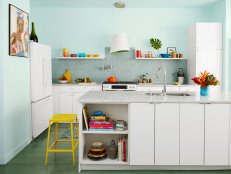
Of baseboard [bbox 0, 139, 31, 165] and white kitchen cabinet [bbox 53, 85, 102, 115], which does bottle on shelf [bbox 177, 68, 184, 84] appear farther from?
baseboard [bbox 0, 139, 31, 165]

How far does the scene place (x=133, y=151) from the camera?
3.38 m

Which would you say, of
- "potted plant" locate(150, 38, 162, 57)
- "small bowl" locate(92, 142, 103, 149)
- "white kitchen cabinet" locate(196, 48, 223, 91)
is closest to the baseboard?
"small bowl" locate(92, 142, 103, 149)

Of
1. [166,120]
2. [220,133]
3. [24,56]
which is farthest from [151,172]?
[24,56]

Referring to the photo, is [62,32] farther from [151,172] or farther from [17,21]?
[151,172]

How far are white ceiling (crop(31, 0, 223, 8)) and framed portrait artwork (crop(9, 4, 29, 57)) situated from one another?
2.00m

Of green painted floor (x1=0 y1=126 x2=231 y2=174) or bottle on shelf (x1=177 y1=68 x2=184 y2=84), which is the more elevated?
bottle on shelf (x1=177 y1=68 x2=184 y2=84)

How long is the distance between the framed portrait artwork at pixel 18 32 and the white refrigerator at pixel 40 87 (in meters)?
0.30

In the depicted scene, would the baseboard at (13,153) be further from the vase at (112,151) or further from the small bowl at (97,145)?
the vase at (112,151)

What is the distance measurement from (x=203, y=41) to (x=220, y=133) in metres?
3.46

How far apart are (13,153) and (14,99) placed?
32.0 inches

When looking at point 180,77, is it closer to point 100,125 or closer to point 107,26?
point 107,26

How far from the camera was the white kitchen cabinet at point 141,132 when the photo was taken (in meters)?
3.35

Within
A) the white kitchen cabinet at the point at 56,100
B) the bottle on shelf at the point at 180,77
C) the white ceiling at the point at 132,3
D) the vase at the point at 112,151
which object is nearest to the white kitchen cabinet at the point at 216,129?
the vase at the point at 112,151

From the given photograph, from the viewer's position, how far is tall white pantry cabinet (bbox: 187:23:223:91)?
20.6 feet
